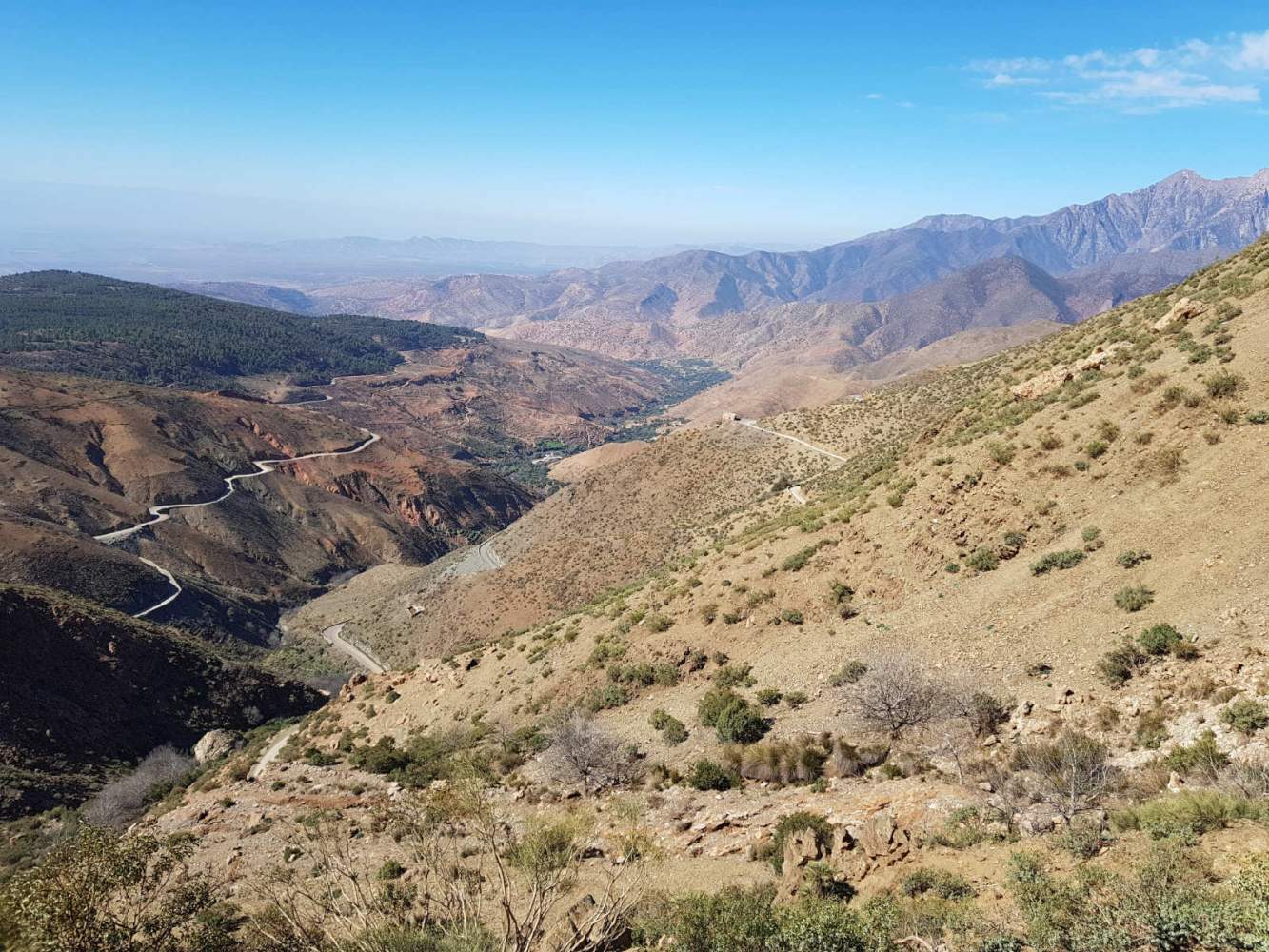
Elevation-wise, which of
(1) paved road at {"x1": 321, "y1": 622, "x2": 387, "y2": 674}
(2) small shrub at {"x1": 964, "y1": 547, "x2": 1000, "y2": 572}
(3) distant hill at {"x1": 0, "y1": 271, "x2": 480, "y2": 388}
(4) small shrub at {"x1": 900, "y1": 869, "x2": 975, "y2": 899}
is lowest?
(1) paved road at {"x1": 321, "y1": 622, "x2": 387, "y2": 674}

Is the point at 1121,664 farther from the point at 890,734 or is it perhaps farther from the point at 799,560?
the point at 799,560

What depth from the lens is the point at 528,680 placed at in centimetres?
2809

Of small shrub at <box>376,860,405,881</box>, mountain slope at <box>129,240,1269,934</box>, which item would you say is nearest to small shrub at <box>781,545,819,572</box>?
mountain slope at <box>129,240,1269,934</box>

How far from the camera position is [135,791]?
1160 inches

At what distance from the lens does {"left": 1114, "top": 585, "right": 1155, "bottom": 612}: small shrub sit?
15.5 meters

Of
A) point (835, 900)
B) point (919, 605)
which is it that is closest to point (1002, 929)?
point (835, 900)

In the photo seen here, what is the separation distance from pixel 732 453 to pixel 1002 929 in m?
54.3

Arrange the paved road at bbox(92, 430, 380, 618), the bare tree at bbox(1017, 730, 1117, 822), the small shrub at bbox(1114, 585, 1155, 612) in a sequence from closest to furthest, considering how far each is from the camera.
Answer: the bare tree at bbox(1017, 730, 1117, 822), the small shrub at bbox(1114, 585, 1155, 612), the paved road at bbox(92, 430, 380, 618)

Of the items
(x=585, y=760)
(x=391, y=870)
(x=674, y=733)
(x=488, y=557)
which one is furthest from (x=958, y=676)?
(x=488, y=557)

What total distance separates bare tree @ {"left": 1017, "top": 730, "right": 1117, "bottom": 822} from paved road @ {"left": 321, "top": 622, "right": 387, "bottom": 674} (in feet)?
169

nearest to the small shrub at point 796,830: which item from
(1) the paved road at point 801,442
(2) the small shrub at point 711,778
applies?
(2) the small shrub at point 711,778

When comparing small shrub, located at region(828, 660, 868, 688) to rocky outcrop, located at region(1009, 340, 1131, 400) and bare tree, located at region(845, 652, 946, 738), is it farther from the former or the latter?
rocky outcrop, located at region(1009, 340, 1131, 400)

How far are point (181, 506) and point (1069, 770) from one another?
9527cm

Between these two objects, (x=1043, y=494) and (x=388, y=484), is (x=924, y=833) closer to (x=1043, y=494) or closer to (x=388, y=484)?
(x=1043, y=494)
